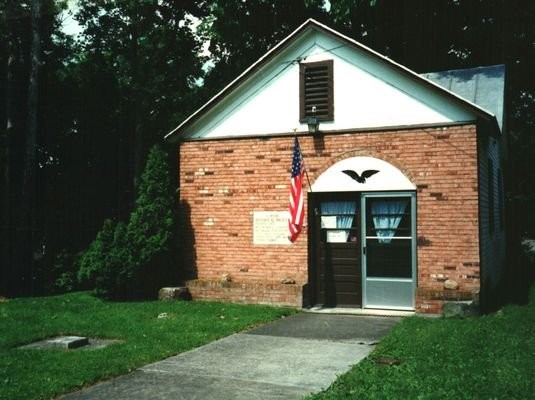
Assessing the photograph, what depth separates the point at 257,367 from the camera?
21.7 feet

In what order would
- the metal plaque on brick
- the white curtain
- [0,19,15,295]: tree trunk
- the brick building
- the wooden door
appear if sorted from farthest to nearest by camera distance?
1. [0,19,15,295]: tree trunk
2. the metal plaque on brick
3. the wooden door
4. the white curtain
5. the brick building

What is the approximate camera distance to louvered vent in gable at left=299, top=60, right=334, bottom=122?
11.7 meters

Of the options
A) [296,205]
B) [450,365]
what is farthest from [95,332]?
[450,365]

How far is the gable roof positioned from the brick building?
0.10 ft

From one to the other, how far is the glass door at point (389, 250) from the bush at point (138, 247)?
4.73 m

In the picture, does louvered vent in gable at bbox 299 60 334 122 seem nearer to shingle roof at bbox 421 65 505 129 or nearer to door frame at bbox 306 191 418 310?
door frame at bbox 306 191 418 310

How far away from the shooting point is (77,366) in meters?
6.61

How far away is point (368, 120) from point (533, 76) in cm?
1696

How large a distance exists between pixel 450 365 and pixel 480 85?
9.61 meters

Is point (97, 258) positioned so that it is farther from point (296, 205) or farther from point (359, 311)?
point (359, 311)

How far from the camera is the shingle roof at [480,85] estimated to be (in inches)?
519

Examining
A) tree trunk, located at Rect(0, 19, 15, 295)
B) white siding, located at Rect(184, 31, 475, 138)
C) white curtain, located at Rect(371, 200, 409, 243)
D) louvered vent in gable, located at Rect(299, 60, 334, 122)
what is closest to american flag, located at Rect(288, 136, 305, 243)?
white siding, located at Rect(184, 31, 475, 138)

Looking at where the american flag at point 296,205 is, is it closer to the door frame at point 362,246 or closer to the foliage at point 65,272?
the door frame at point 362,246

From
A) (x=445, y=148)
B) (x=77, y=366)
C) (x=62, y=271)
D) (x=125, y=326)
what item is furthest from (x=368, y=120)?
(x=62, y=271)
